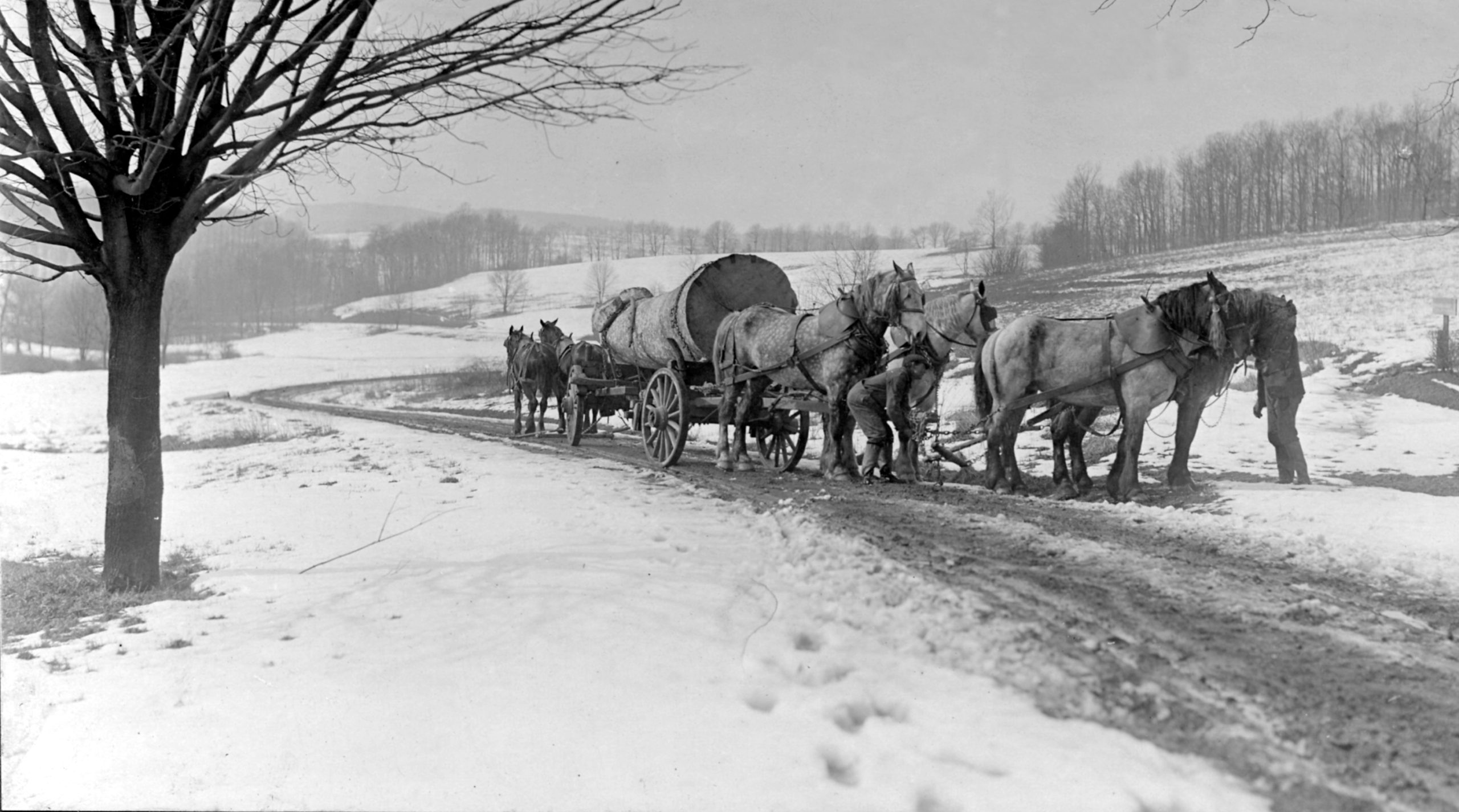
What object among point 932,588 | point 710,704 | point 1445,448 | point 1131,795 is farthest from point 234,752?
point 1445,448

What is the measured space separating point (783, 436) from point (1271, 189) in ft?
24.3

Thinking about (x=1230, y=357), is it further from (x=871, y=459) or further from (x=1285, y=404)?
(x=871, y=459)

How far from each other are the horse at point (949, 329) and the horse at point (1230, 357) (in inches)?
66.3

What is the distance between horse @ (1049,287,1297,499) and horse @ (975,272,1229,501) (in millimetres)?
226

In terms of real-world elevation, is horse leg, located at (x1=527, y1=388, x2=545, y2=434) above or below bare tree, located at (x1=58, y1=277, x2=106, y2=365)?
below

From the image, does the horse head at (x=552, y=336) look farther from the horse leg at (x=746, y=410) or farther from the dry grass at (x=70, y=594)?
the dry grass at (x=70, y=594)

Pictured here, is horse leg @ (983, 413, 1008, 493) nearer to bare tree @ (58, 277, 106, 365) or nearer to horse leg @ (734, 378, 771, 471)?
horse leg @ (734, 378, 771, 471)

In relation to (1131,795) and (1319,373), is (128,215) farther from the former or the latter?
(1319,373)

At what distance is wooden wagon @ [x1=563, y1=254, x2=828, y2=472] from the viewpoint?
9820 millimetres

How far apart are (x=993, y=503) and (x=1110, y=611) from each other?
3.10 meters

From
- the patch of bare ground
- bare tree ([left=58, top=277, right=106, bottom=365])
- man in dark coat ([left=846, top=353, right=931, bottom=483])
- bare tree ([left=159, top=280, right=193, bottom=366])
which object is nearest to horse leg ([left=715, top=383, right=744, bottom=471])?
man in dark coat ([left=846, top=353, right=931, bottom=483])

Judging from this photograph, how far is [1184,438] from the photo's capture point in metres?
7.76

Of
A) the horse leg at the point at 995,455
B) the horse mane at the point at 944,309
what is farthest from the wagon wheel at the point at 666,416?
the horse leg at the point at 995,455

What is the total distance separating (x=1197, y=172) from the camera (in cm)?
1044
